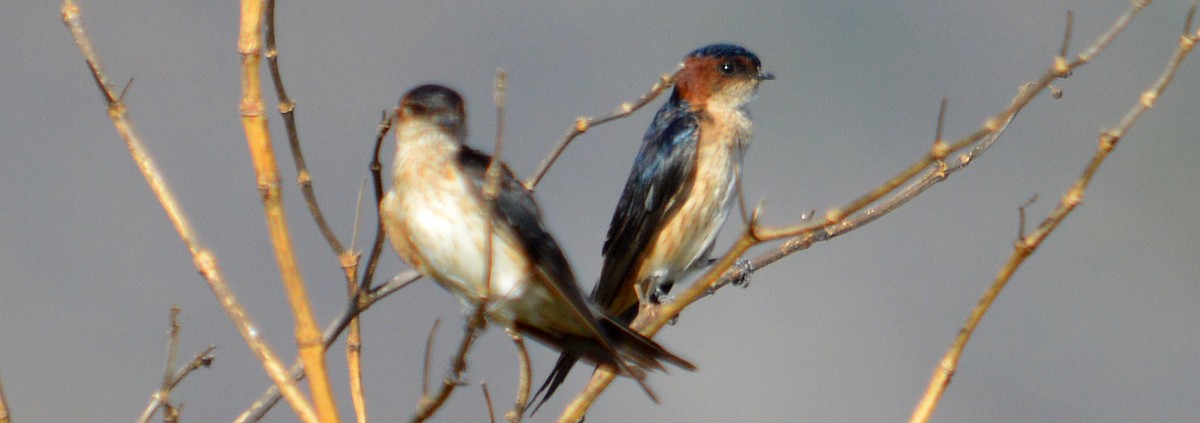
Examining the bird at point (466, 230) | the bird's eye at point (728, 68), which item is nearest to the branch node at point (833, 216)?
the bird at point (466, 230)

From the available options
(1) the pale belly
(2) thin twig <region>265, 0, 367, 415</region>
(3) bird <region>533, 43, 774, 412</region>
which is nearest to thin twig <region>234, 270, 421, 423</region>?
(2) thin twig <region>265, 0, 367, 415</region>

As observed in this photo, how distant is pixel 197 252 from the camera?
111 centimetres

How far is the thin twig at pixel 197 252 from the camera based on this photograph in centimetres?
109

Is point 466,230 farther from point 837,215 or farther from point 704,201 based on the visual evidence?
point 704,201

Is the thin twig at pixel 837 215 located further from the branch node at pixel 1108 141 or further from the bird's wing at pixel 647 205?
the bird's wing at pixel 647 205

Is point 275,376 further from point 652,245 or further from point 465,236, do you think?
point 652,245

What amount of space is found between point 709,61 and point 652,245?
0.60 meters

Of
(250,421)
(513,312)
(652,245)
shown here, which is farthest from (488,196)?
(652,245)

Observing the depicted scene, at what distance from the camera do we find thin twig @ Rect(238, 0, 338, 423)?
1.06m

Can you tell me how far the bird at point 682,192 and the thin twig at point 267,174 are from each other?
2.49 m

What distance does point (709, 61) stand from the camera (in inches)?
151

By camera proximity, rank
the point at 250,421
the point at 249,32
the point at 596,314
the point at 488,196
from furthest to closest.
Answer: the point at 596,314, the point at 250,421, the point at 488,196, the point at 249,32

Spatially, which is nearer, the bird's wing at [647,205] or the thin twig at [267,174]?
the thin twig at [267,174]

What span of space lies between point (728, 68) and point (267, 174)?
2875 mm
